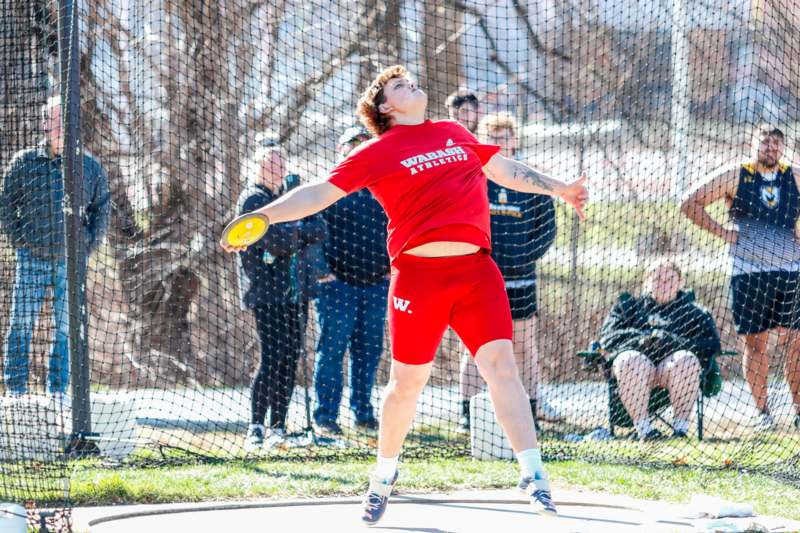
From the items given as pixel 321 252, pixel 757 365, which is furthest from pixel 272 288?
pixel 757 365

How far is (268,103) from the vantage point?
1038cm

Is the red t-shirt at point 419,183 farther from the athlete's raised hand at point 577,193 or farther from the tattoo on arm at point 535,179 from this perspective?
the athlete's raised hand at point 577,193

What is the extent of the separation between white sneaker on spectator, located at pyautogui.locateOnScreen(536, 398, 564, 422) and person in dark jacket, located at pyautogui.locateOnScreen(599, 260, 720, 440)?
572 millimetres

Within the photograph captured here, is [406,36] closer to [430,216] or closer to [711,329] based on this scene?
[711,329]

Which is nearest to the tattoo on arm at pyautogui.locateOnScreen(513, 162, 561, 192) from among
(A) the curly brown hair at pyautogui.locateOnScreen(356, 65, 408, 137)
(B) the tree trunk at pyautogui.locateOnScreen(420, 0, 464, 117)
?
(A) the curly brown hair at pyautogui.locateOnScreen(356, 65, 408, 137)

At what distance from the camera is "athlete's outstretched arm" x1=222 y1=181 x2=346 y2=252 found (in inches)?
188

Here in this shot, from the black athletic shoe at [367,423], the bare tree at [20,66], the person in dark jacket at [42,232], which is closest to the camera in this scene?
the bare tree at [20,66]

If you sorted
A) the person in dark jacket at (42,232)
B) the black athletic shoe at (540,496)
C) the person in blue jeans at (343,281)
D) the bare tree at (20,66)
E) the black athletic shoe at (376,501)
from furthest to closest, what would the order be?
the person in blue jeans at (343,281) → the person in dark jacket at (42,232) → the bare tree at (20,66) → the black athletic shoe at (376,501) → the black athletic shoe at (540,496)

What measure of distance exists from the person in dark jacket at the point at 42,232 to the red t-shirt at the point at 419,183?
2370 millimetres

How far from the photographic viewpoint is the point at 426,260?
4.93 meters

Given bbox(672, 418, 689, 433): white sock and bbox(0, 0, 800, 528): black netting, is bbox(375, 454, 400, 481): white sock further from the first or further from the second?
bbox(672, 418, 689, 433): white sock

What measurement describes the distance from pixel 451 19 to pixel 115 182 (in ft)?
11.5

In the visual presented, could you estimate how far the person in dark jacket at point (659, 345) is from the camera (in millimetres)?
7645

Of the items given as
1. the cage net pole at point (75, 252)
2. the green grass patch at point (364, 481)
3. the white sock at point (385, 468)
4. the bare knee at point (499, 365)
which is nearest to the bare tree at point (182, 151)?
the cage net pole at point (75, 252)
